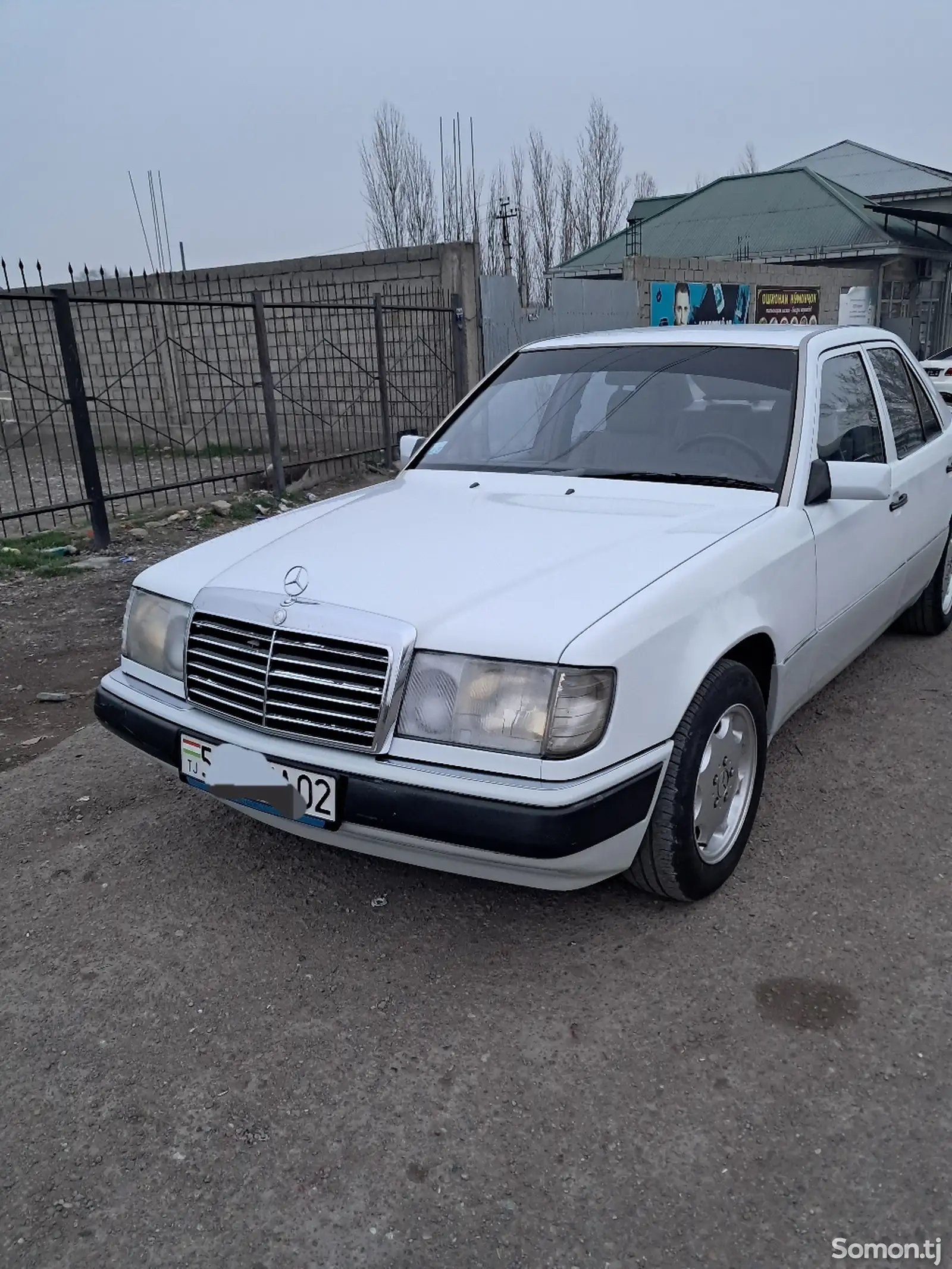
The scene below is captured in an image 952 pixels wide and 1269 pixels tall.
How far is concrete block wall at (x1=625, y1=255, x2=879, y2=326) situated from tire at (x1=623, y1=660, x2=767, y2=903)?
34.4 ft

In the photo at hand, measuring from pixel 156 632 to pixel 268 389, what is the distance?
6848 mm

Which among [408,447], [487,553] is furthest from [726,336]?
[487,553]

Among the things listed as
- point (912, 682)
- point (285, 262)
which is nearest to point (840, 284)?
point (285, 262)

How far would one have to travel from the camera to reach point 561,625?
2.33 meters

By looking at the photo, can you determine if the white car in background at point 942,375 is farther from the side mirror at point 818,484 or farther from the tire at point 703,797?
the tire at point 703,797

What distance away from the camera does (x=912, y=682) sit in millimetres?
4516

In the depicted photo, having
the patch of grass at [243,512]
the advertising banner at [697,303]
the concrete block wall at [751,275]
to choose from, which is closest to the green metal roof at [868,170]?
the concrete block wall at [751,275]

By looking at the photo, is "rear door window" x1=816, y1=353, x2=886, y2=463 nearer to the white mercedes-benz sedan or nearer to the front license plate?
the white mercedes-benz sedan

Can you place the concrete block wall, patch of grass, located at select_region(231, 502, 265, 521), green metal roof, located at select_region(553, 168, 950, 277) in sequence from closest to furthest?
patch of grass, located at select_region(231, 502, 265, 521), the concrete block wall, green metal roof, located at select_region(553, 168, 950, 277)

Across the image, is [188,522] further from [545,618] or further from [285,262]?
[545,618]

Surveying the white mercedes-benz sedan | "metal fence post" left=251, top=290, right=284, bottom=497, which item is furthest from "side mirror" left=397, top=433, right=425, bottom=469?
"metal fence post" left=251, top=290, right=284, bottom=497

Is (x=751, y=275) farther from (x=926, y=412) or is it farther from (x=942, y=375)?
(x=926, y=412)

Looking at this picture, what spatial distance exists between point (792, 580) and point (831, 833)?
863 millimetres

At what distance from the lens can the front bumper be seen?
2.26 metres
